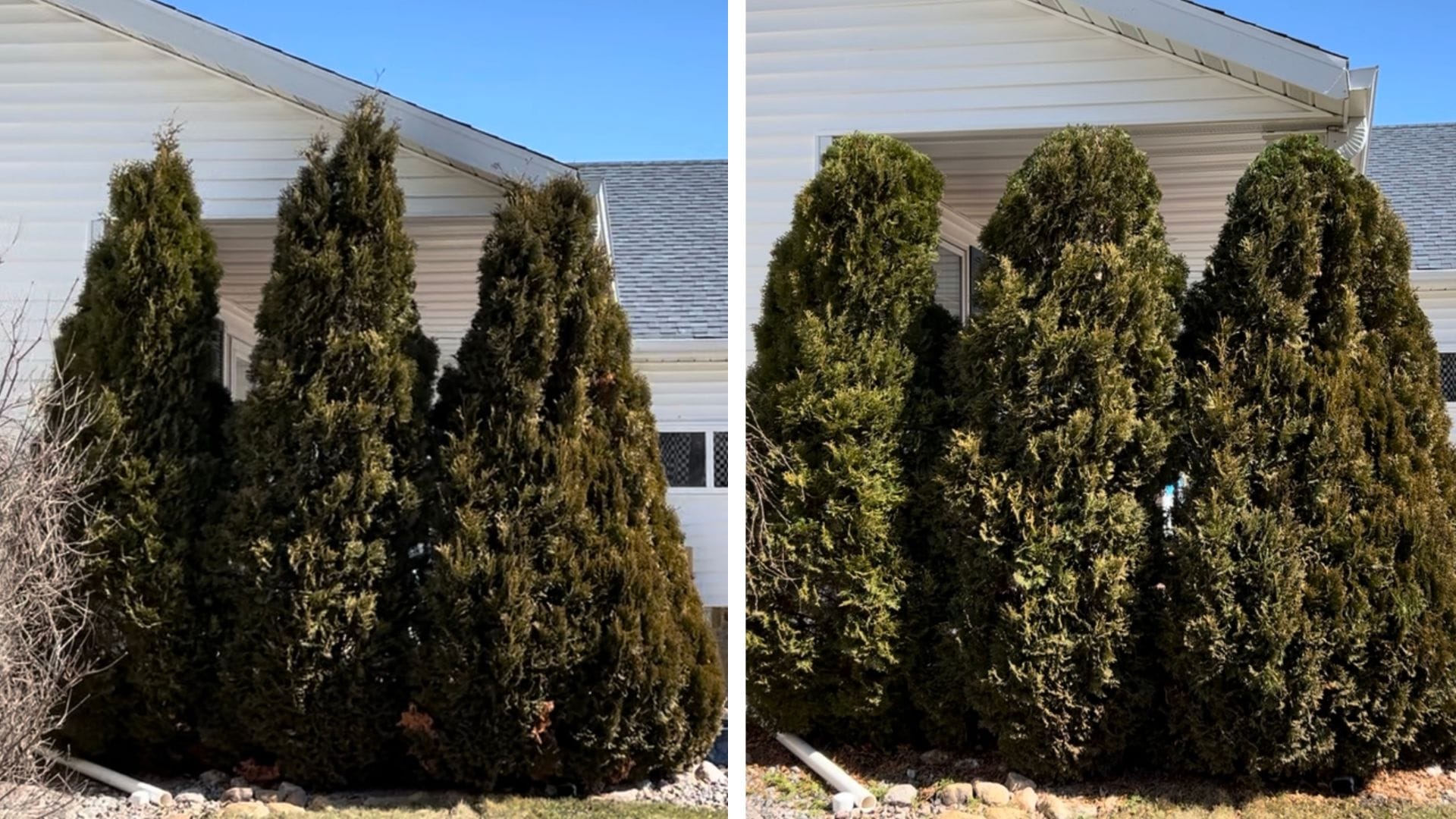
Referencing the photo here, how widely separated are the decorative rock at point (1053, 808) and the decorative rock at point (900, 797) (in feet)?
1.44

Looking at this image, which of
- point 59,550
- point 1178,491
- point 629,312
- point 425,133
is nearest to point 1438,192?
point 1178,491

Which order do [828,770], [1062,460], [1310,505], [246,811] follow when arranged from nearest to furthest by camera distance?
[1310,505]
[1062,460]
[828,770]
[246,811]

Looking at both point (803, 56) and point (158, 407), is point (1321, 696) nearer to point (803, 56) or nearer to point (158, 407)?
point (803, 56)

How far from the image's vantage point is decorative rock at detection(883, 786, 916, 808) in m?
4.09

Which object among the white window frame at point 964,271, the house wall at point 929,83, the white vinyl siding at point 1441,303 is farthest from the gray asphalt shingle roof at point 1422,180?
the white window frame at point 964,271

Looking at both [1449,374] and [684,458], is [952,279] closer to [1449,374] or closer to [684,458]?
[684,458]

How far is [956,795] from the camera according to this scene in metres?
4.09

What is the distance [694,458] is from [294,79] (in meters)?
2.94

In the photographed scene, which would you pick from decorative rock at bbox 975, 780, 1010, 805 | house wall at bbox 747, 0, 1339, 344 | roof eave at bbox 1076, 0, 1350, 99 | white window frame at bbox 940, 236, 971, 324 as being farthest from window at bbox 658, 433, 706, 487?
roof eave at bbox 1076, 0, 1350, 99

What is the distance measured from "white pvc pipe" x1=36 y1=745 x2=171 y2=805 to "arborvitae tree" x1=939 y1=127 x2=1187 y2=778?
3.18m

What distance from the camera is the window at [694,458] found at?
6.59 meters

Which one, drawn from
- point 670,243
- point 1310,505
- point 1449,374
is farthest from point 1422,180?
point 670,243

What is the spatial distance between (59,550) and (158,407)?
66 centimetres

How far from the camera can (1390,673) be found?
3.89m
